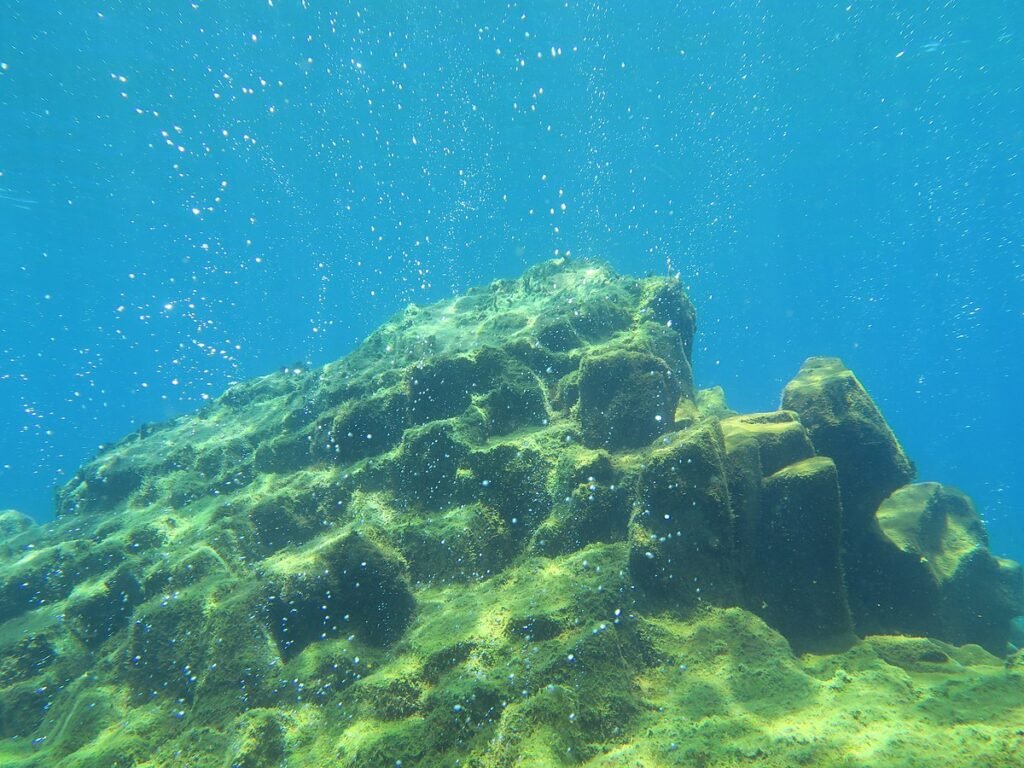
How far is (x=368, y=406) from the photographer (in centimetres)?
721

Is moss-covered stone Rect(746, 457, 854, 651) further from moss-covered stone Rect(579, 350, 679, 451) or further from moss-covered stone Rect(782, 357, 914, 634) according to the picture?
moss-covered stone Rect(579, 350, 679, 451)

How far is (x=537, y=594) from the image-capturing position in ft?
13.9

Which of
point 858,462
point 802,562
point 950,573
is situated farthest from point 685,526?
point 950,573

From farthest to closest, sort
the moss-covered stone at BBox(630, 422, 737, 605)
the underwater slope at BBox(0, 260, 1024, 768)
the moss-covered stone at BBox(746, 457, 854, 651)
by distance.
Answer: the moss-covered stone at BBox(746, 457, 854, 651) < the moss-covered stone at BBox(630, 422, 737, 605) < the underwater slope at BBox(0, 260, 1024, 768)

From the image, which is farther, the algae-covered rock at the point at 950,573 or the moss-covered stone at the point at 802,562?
the algae-covered rock at the point at 950,573

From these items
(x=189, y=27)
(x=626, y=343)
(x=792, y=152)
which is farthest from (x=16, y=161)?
(x=792, y=152)

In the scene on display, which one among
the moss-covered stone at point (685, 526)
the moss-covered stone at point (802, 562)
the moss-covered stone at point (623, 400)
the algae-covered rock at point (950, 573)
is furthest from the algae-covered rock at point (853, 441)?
the moss-covered stone at point (685, 526)

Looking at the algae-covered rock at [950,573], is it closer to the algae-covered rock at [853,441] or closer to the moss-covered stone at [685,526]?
the algae-covered rock at [853,441]

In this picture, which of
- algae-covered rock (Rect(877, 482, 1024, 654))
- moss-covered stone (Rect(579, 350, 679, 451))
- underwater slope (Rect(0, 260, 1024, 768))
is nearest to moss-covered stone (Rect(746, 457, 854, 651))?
underwater slope (Rect(0, 260, 1024, 768))

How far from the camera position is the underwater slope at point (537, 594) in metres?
3.22

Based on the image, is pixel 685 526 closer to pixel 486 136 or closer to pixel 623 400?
pixel 623 400

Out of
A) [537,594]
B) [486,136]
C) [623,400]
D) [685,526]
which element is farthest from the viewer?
[486,136]

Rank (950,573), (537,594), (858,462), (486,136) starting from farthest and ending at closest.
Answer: (486,136) < (950,573) < (858,462) < (537,594)

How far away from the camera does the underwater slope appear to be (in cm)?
322
